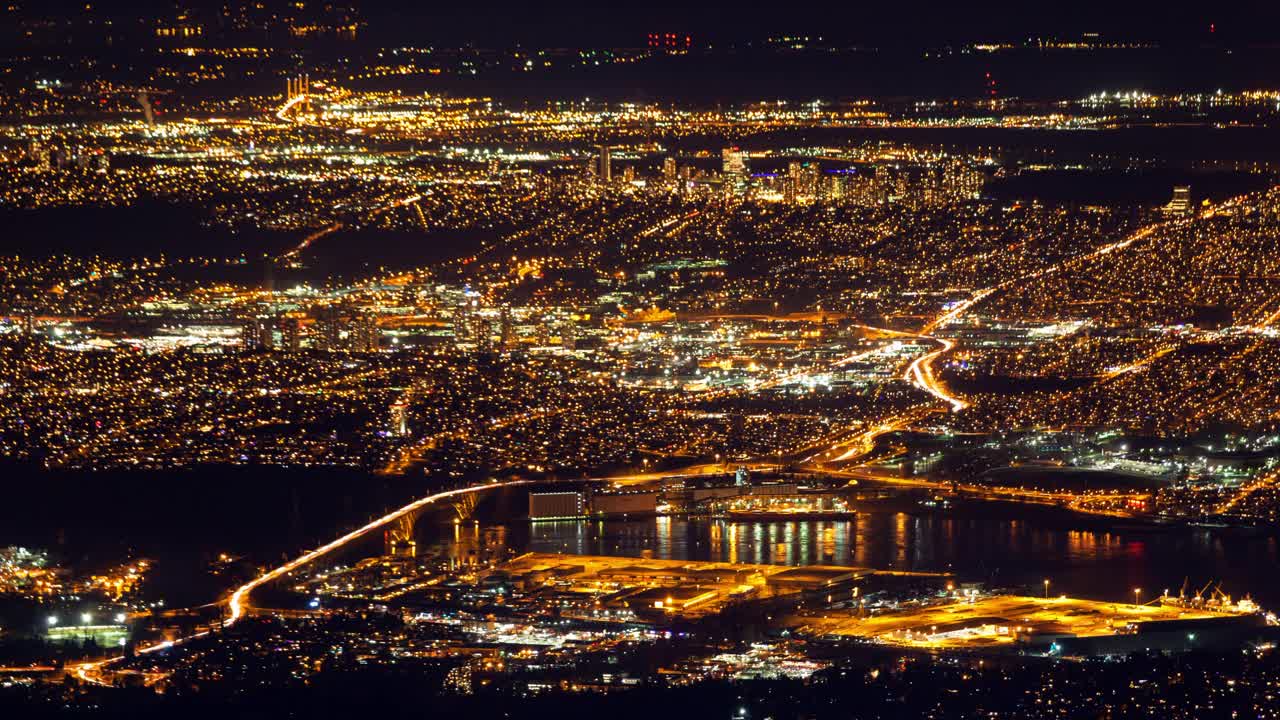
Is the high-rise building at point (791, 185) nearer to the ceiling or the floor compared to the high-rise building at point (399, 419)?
nearer to the ceiling

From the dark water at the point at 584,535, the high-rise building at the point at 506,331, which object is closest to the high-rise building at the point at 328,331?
the high-rise building at the point at 506,331

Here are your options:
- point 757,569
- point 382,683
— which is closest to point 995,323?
point 757,569

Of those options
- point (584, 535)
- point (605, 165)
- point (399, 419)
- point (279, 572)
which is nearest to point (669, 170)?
point (605, 165)

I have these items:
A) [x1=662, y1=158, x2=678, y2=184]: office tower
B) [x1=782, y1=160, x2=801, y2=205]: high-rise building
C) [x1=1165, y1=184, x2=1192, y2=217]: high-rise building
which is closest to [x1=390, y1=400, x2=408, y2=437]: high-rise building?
[x1=662, y1=158, x2=678, y2=184]: office tower

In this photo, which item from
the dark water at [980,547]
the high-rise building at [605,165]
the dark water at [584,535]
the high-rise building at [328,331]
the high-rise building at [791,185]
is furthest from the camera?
the high-rise building at [791,185]

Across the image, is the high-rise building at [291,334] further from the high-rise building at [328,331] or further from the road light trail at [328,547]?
the road light trail at [328,547]

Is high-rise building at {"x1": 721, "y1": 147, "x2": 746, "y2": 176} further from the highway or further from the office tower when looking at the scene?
the highway

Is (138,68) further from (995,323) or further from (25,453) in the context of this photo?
(995,323)

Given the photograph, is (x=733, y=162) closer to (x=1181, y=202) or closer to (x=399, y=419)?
(x=1181, y=202)
